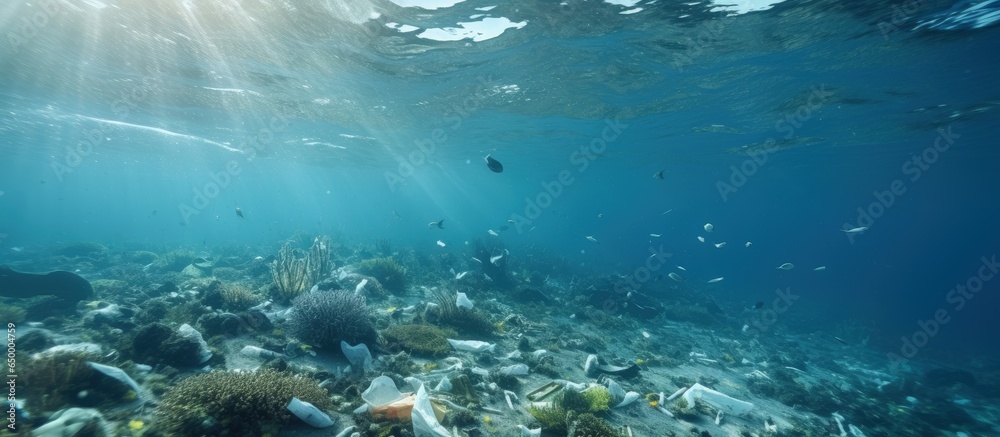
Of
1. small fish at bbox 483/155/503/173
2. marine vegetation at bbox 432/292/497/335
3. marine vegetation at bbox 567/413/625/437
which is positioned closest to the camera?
marine vegetation at bbox 567/413/625/437

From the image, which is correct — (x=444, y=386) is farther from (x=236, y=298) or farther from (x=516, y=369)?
(x=236, y=298)

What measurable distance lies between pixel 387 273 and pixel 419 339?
7576 millimetres

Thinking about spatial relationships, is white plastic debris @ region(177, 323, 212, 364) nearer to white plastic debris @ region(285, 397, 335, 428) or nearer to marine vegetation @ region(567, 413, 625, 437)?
white plastic debris @ region(285, 397, 335, 428)

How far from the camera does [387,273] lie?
15344 mm

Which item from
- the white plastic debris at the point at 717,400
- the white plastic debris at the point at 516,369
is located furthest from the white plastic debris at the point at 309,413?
the white plastic debris at the point at 717,400

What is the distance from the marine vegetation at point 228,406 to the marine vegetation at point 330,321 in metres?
2.68

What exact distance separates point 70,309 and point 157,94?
14165 mm

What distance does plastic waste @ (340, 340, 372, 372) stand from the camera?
648 cm

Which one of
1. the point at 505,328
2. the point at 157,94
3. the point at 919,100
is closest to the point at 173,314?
the point at 505,328

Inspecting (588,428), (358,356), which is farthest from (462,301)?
(588,428)

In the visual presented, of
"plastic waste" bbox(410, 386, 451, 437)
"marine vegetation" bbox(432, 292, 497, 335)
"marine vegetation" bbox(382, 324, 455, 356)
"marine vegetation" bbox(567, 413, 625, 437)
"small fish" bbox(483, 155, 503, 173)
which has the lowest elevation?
"marine vegetation" bbox(432, 292, 497, 335)

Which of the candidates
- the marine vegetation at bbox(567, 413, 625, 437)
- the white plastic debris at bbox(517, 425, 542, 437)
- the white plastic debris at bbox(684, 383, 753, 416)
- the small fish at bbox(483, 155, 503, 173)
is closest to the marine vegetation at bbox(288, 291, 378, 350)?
the white plastic debris at bbox(517, 425, 542, 437)

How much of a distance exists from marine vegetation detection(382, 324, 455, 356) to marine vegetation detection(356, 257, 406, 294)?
6.30 meters

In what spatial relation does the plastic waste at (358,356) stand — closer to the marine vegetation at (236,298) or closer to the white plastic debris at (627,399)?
the white plastic debris at (627,399)
